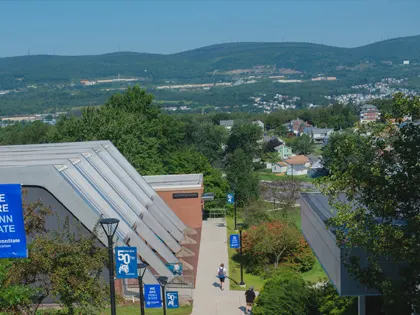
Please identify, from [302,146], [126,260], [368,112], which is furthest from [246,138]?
[368,112]

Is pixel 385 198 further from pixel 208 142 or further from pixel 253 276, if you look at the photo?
pixel 208 142

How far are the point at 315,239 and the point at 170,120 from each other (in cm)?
4119

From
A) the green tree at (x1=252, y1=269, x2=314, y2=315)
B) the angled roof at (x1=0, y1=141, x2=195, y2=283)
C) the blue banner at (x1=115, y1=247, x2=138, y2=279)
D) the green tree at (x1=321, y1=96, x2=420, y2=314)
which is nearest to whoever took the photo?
the green tree at (x1=321, y1=96, x2=420, y2=314)

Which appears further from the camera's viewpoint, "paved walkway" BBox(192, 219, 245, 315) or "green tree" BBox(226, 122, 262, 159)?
"green tree" BBox(226, 122, 262, 159)

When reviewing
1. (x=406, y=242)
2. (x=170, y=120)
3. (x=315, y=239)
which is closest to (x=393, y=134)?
(x=406, y=242)

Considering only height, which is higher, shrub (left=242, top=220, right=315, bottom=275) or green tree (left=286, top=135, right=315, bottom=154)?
shrub (left=242, top=220, right=315, bottom=275)

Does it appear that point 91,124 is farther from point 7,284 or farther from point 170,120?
point 7,284

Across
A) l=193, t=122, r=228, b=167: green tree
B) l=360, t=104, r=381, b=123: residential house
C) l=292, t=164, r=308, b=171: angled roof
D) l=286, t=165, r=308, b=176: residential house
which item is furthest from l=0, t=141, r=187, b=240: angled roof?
l=360, t=104, r=381, b=123: residential house

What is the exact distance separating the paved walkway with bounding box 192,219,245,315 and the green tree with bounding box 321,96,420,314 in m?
10.0

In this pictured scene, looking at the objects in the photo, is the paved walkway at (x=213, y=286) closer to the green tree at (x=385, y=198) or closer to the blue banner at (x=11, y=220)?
the green tree at (x=385, y=198)

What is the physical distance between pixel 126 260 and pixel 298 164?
279 ft

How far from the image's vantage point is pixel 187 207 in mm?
37812

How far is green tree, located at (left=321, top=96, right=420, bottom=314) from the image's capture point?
1244 cm

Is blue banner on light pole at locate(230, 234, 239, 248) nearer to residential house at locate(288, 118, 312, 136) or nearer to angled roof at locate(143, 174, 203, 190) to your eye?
angled roof at locate(143, 174, 203, 190)
